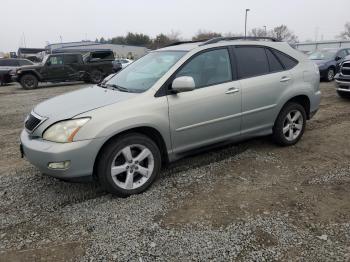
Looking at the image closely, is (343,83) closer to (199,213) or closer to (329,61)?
(329,61)

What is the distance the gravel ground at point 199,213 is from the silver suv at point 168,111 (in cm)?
39

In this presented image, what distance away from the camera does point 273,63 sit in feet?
17.1

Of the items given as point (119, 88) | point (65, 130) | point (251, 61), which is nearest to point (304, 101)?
point (251, 61)

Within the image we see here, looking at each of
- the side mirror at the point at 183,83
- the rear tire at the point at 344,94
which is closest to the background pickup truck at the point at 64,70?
the rear tire at the point at 344,94

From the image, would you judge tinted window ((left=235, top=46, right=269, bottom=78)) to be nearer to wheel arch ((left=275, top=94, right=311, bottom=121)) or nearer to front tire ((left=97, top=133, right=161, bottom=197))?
wheel arch ((left=275, top=94, right=311, bottom=121))

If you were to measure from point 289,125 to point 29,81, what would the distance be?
51.6ft

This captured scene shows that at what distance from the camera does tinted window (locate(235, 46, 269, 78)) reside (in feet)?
15.8

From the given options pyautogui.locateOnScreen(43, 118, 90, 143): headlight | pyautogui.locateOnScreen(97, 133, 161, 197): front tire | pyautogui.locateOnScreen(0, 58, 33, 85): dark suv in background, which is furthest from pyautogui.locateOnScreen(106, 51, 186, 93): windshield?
pyautogui.locateOnScreen(0, 58, 33, 85): dark suv in background

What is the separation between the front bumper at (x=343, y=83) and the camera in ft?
30.6

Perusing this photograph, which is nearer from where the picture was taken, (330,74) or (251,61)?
(251,61)

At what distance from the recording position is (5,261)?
294cm

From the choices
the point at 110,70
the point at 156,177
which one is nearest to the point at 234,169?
the point at 156,177

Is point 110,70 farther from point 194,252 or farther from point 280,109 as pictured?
point 194,252

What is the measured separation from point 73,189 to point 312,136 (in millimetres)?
4226
